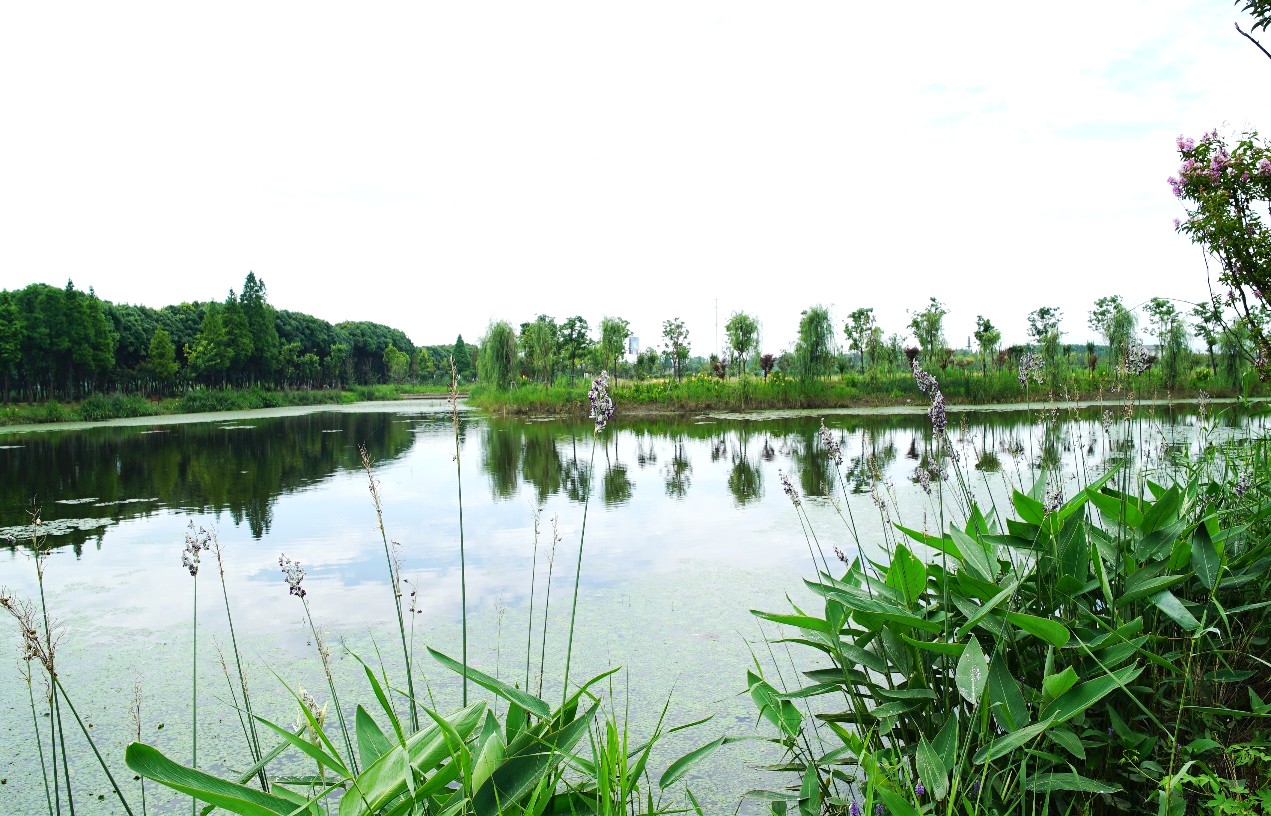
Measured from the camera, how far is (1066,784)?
1.32 meters

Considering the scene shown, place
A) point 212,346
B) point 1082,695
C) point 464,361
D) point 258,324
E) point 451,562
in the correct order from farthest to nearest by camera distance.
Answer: point 464,361, point 258,324, point 212,346, point 451,562, point 1082,695

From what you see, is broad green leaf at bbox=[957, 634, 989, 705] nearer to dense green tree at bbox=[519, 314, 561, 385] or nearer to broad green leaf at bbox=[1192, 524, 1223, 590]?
broad green leaf at bbox=[1192, 524, 1223, 590]

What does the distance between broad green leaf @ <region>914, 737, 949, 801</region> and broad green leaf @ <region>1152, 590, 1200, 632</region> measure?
0.55 meters

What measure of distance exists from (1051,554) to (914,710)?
1.60ft

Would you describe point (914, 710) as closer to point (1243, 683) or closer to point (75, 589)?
point (1243, 683)

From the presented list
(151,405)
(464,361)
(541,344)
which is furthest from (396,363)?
(541,344)

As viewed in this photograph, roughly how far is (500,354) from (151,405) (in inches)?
537

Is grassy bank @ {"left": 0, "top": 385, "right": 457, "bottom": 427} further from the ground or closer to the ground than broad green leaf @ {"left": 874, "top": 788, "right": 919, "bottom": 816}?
further from the ground

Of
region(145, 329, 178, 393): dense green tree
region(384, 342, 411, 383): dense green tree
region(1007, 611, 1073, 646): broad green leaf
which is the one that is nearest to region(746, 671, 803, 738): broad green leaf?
region(1007, 611, 1073, 646): broad green leaf

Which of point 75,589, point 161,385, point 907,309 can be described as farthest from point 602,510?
point 161,385

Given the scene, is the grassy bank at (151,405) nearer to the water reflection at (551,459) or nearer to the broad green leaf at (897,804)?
the water reflection at (551,459)

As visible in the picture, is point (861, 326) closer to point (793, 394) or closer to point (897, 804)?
point (793, 394)

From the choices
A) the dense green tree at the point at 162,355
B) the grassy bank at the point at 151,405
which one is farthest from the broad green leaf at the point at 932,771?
the dense green tree at the point at 162,355

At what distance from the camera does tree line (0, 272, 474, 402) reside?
26.9 m
